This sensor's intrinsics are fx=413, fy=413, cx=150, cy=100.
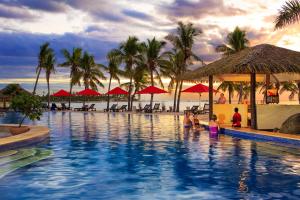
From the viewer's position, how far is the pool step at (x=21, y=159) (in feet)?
31.7

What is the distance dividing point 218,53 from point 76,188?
36.2 metres

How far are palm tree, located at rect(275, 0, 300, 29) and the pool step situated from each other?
32.9 ft

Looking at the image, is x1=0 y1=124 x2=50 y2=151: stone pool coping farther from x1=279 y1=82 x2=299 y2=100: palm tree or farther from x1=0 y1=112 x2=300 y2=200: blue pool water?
x1=279 y1=82 x2=299 y2=100: palm tree

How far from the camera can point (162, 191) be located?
24.3 ft

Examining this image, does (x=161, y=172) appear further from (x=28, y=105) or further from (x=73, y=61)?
(x=73, y=61)

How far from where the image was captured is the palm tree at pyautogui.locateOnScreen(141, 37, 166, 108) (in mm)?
42969

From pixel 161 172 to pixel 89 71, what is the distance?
43.7 meters

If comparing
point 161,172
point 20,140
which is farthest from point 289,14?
point 20,140

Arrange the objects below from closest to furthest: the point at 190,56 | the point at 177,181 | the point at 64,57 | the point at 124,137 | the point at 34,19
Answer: the point at 177,181, the point at 124,137, the point at 34,19, the point at 190,56, the point at 64,57

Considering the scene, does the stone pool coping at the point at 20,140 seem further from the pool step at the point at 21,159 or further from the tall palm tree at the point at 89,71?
the tall palm tree at the point at 89,71

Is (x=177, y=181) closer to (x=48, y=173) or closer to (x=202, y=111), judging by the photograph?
(x=48, y=173)

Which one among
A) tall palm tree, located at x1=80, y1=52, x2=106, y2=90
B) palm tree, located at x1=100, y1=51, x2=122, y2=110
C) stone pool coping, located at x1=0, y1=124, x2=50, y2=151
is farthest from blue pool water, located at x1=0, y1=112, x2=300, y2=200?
tall palm tree, located at x1=80, y1=52, x2=106, y2=90

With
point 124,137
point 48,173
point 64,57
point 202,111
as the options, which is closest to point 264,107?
point 124,137

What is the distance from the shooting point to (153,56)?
4297cm
